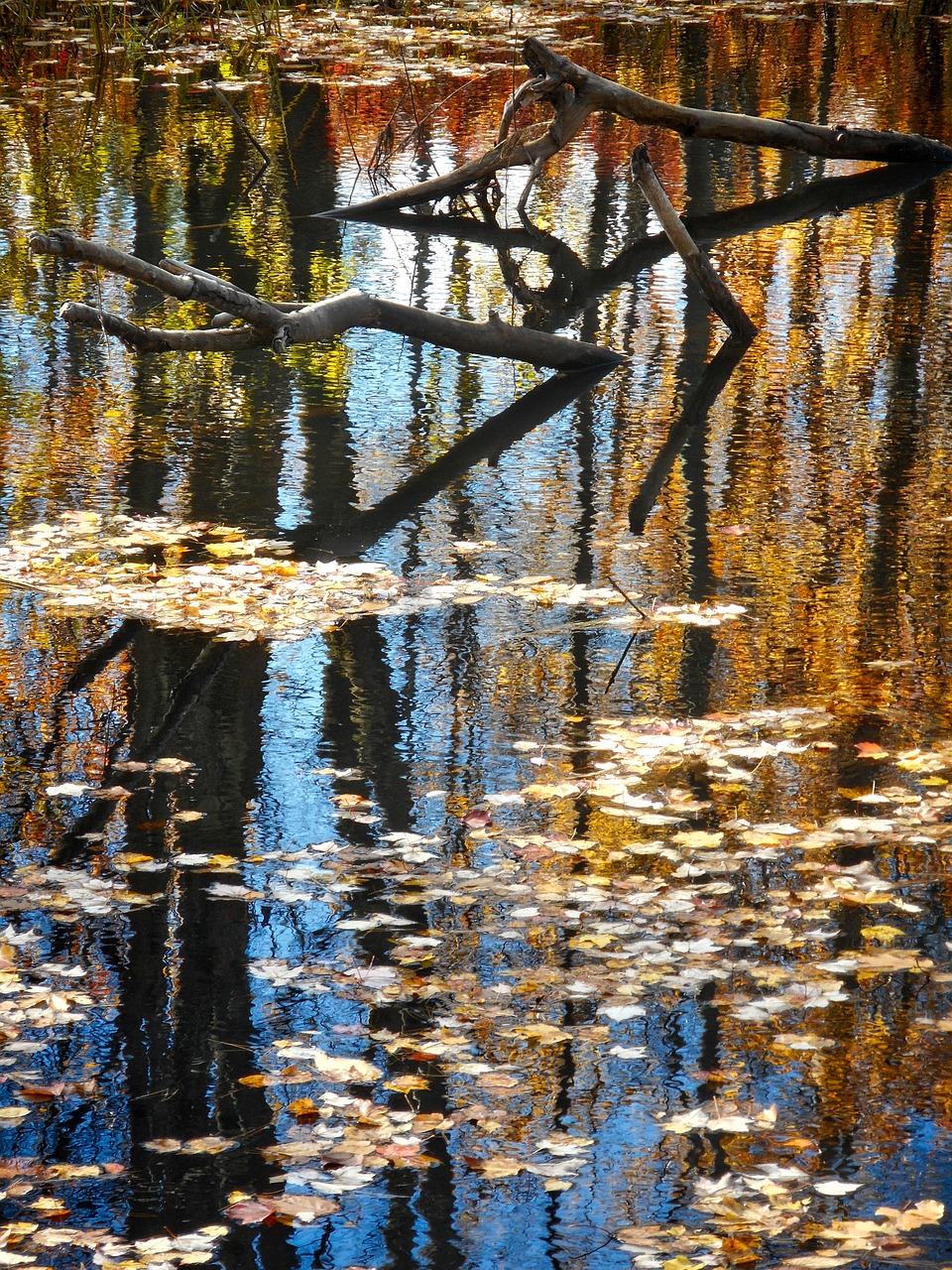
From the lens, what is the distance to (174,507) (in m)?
7.75

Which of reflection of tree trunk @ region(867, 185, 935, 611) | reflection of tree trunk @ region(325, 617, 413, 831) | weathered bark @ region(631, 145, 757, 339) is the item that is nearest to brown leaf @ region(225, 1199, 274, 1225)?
reflection of tree trunk @ region(325, 617, 413, 831)

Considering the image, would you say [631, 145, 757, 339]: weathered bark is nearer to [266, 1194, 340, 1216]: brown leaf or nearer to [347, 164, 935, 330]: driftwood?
[347, 164, 935, 330]: driftwood

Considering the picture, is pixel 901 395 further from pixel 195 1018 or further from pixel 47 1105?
pixel 47 1105

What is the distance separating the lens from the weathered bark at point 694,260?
392 inches

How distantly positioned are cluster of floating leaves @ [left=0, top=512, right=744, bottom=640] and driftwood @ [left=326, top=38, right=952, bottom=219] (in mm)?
4936

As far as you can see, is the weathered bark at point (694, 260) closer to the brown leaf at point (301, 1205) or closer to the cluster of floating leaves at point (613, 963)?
the cluster of floating leaves at point (613, 963)

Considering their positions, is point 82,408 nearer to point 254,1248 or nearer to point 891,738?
point 891,738

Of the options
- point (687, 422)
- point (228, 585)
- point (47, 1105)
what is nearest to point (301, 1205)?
point (47, 1105)

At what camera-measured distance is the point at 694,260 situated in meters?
9.93

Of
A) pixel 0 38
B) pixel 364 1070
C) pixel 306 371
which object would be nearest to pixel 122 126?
pixel 0 38

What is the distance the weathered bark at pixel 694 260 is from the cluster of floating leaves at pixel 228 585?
3.79m

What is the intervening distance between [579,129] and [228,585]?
6117 mm

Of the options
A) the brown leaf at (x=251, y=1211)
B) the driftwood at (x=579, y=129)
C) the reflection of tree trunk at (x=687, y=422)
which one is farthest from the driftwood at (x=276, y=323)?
the brown leaf at (x=251, y=1211)

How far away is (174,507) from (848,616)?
3177mm
